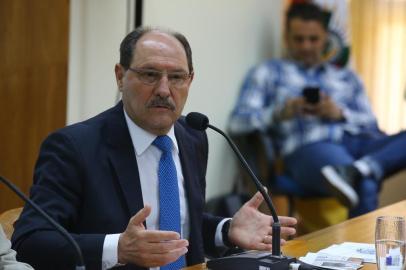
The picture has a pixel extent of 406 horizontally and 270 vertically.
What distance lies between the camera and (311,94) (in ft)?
13.9

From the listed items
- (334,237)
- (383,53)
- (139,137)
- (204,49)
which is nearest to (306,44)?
(204,49)

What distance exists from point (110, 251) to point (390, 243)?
25.6 inches

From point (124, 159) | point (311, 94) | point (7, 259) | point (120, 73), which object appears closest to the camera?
point (7, 259)

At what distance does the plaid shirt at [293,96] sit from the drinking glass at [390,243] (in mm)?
2675

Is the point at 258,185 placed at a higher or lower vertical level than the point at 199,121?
lower

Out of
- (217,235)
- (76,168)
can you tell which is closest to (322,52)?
(217,235)

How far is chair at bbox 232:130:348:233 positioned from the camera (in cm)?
437

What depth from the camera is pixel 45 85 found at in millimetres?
2988

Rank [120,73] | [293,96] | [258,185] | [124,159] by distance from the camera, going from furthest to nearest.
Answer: [293,96] → [120,73] → [124,159] → [258,185]

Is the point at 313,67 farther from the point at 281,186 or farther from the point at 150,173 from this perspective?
the point at 150,173

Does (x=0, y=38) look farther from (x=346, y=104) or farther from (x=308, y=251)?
(x=346, y=104)

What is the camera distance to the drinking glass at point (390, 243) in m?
1.63

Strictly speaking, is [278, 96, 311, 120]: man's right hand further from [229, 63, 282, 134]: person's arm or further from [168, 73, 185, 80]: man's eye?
[168, 73, 185, 80]: man's eye

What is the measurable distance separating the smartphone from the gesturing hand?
225cm
